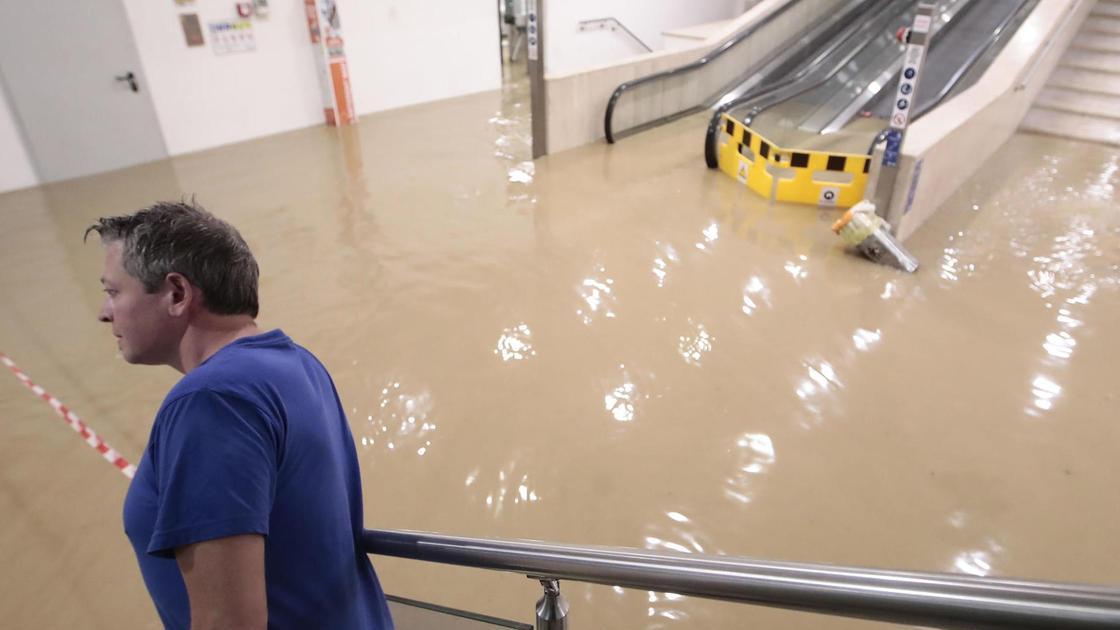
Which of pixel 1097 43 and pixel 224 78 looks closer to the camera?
pixel 1097 43

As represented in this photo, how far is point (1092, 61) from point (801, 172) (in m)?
4.49

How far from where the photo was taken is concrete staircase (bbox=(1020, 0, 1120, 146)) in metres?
6.78

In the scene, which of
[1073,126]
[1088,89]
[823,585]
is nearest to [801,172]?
[1073,126]

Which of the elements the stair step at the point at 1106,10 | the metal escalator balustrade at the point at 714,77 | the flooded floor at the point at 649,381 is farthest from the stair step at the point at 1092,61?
the metal escalator balustrade at the point at 714,77

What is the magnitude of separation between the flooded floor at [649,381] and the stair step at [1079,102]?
1.26m

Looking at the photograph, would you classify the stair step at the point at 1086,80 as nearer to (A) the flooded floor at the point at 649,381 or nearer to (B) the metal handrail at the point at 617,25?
(A) the flooded floor at the point at 649,381

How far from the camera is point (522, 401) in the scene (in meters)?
3.34

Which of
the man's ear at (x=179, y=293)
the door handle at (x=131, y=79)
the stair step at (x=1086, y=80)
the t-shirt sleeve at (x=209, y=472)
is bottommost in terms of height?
the stair step at (x=1086, y=80)

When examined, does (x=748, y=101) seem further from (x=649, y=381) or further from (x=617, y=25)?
(x=617, y=25)

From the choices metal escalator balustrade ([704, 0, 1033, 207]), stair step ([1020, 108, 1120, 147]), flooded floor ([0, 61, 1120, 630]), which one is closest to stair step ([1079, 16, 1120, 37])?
metal escalator balustrade ([704, 0, 1033, 207])

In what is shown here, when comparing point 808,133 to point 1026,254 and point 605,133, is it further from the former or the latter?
point 1026,254

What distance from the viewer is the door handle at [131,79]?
6871 mm

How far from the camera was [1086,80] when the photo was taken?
23.4 ft

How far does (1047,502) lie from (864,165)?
3.23 meters
